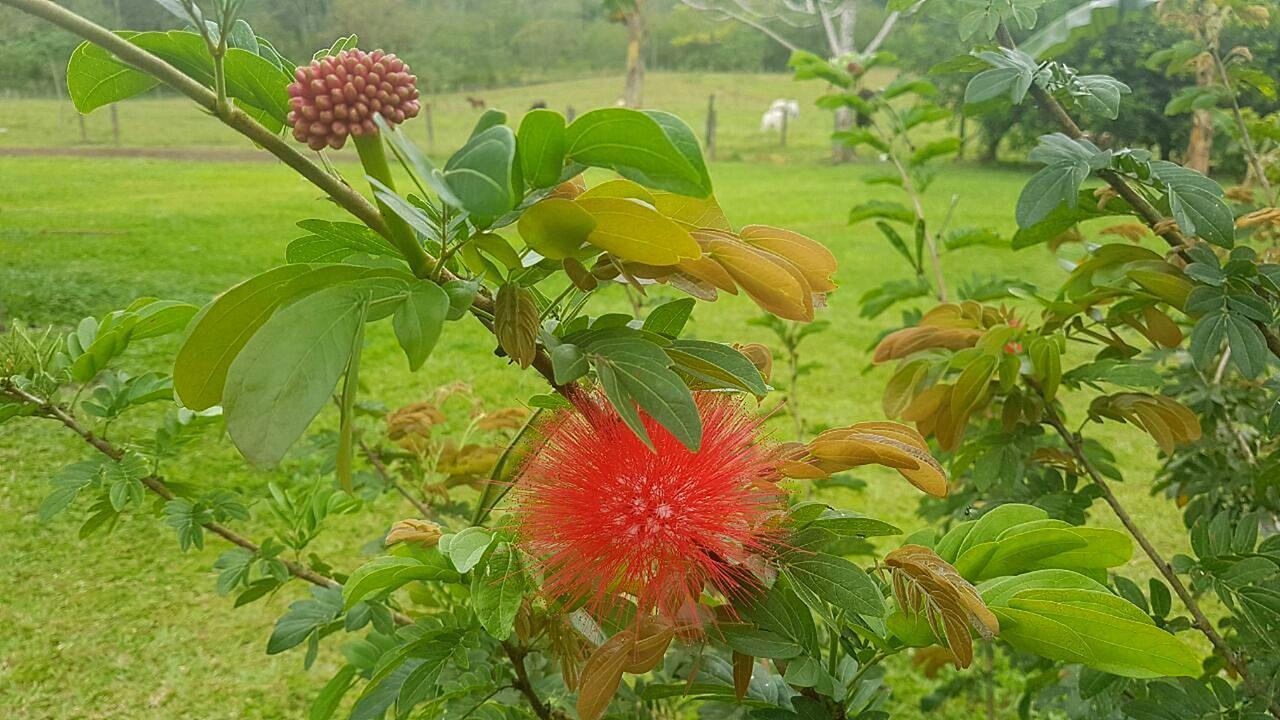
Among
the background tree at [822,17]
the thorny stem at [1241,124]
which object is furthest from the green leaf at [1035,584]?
the background tree at [822,17]

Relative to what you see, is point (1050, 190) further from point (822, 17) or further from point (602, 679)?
point (822, 17)

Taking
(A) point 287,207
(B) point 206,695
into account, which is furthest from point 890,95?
(A) point 287,207

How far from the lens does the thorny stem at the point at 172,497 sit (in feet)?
1.67

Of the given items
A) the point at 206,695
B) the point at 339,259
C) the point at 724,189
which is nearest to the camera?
the point at 339,259

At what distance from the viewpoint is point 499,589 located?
361 mm

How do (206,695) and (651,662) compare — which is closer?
(651,662)

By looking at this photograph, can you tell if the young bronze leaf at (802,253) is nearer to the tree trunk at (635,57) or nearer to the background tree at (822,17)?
the background tree at (822,17)

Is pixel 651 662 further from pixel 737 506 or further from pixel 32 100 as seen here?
pixel 32 100

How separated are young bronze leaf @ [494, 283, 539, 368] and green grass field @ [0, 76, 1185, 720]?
0.09m

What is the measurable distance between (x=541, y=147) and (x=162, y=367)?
2557 mm

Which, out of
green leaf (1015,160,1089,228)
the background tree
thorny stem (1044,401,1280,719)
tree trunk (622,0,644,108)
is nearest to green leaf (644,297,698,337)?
green leaf (1015,160,1089,228)

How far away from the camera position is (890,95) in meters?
1.04

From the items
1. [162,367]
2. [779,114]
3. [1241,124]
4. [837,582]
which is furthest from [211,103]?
[779,114]

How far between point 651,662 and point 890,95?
883 mm
